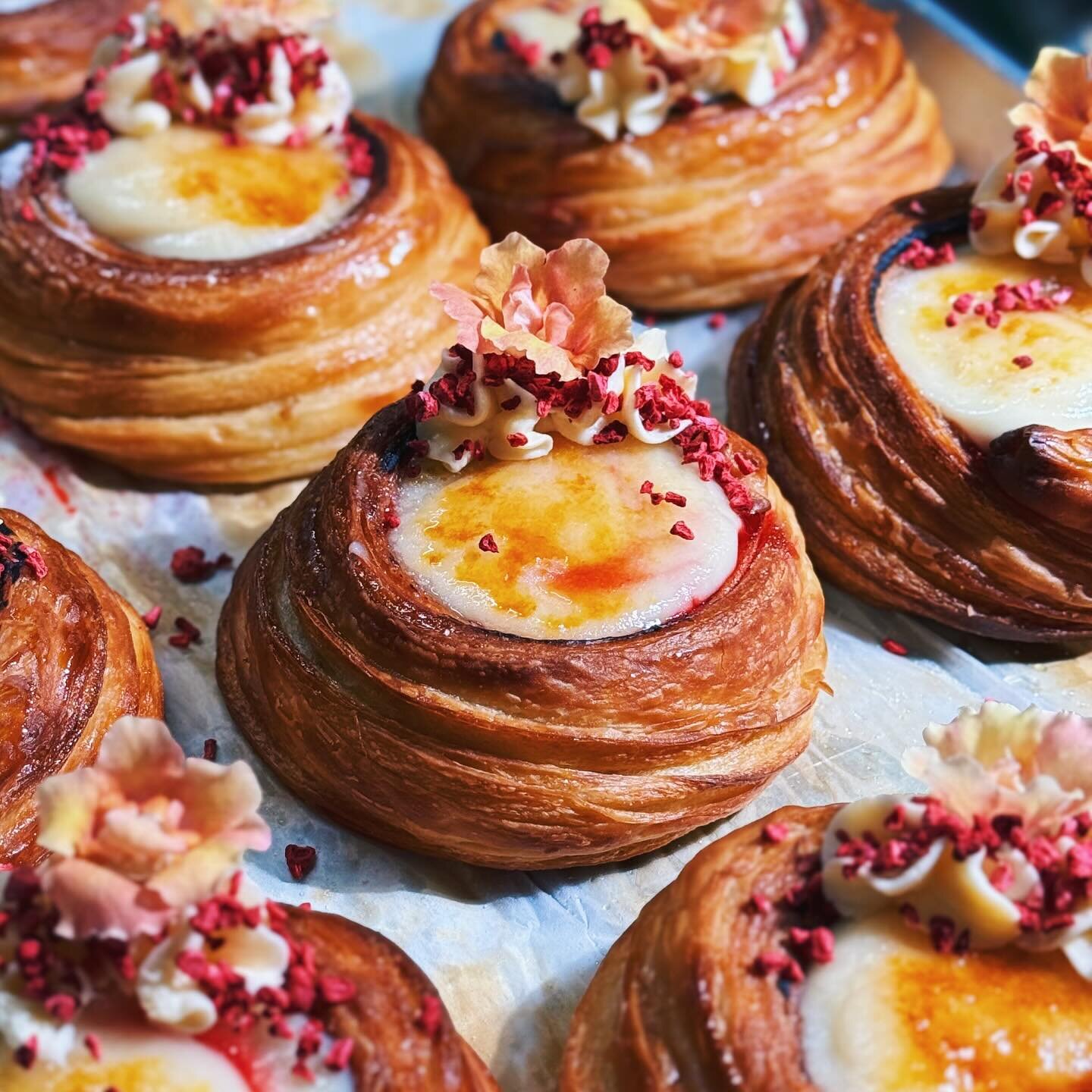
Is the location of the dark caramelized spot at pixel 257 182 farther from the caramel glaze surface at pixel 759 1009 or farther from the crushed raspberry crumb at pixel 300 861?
the caramel glaze surface at pixel 759 1009

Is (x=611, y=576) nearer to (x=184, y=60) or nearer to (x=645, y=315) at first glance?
(x=645, y=315)

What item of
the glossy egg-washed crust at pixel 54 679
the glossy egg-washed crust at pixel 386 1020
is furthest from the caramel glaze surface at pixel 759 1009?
the glossy egg-washed crust at pixel 54 679

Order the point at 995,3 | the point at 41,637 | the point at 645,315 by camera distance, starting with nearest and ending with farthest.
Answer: the point at 41,637, the point at 645,315, the point at 995,3

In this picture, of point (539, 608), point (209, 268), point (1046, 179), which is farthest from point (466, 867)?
point (1046, 179)

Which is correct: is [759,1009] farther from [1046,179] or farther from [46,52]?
[46,52]

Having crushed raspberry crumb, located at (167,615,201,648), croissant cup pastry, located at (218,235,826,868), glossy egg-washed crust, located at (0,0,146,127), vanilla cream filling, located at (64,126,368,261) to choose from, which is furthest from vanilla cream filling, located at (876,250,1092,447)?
glossy egg-washed crust, located at (0,0,146,127)

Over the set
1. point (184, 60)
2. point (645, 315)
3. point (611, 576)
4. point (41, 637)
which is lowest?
point (645, 315)

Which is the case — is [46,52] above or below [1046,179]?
below

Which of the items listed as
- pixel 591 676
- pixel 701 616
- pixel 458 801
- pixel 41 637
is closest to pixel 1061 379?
pixel 701 616
